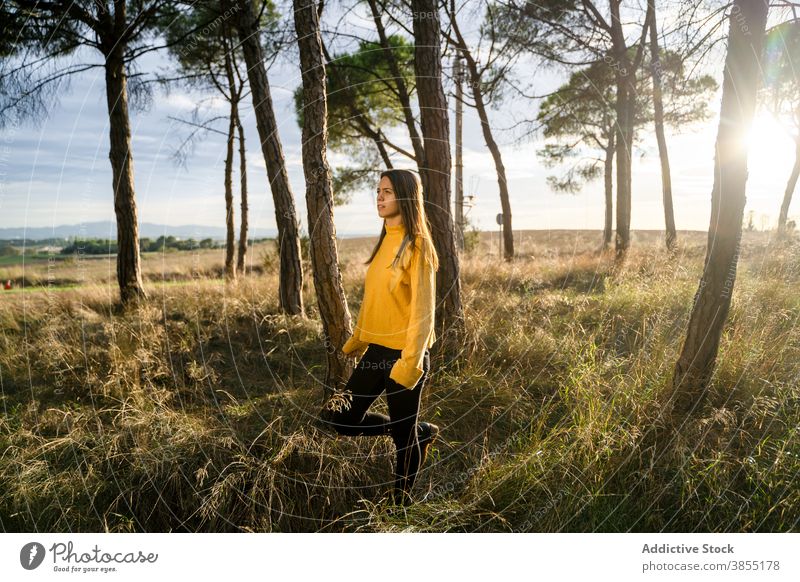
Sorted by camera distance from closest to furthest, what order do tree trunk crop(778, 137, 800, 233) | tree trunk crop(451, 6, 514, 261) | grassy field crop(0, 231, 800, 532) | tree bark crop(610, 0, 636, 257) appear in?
grassy field crop(0, 231, 800, 532)
tree trunk crop(778, 137, 800, 233)
tree bark crop(610, 0, 636, 257)
tree trunk crop(451, 6, 514, 261)

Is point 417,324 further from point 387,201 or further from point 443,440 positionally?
point 443,440

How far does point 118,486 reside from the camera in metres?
3.17

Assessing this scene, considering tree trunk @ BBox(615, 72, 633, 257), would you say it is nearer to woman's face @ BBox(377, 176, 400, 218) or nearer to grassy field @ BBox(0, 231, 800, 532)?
grassy field @ BBox(0, 231, 800, 532)

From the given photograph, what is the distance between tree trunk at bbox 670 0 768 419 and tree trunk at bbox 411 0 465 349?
72.4 inches

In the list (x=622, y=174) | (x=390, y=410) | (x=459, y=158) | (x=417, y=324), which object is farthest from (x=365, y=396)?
(x=459, y=158)

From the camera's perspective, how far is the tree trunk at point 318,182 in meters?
3.73

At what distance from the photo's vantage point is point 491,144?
1157 centimetres

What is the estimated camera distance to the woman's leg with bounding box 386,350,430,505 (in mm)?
2787

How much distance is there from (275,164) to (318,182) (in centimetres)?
340

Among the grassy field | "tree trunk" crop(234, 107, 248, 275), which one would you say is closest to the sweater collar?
the grassy field

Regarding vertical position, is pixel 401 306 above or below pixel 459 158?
below

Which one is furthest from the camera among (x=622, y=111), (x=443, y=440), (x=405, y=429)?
(x=622, y=111)

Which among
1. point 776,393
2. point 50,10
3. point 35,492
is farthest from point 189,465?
point 50,10

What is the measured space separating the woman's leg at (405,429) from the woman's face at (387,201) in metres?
0.80
